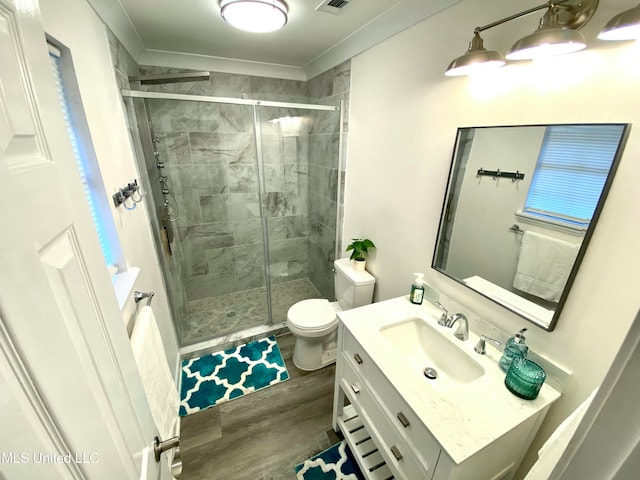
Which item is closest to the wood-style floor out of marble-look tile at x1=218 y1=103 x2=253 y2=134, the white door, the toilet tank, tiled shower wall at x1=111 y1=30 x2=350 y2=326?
the toilet tank

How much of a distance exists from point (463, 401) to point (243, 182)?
251cm

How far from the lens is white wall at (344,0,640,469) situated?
793 mm

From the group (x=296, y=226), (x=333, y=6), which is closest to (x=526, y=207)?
(x=333, y=6)

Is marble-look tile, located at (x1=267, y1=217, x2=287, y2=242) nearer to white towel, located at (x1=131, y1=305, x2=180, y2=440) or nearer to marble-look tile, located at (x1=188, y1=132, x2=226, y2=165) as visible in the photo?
marble-look tile, located at (x1=188, y1=132, x2=226, y2=165)

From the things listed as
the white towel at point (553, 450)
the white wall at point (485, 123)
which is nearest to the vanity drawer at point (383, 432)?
the white towel at point (553, 450)

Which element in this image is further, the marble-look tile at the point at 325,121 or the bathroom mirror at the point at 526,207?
the marble-look tile at the point at 325,121

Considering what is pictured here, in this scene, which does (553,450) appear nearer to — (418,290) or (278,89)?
(418,290)

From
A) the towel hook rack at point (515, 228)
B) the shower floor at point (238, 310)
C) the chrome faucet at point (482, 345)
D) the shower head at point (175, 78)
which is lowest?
the shower floor at point (238, 310)

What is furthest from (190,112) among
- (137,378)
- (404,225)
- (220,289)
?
(137,378)

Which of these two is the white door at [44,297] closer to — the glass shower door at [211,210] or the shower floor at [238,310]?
the glass shower door at [211,210]

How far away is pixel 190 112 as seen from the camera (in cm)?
235

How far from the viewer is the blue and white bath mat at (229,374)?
188 cm

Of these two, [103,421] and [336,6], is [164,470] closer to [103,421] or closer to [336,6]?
[103,421]

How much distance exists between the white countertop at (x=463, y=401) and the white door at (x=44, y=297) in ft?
2.86
